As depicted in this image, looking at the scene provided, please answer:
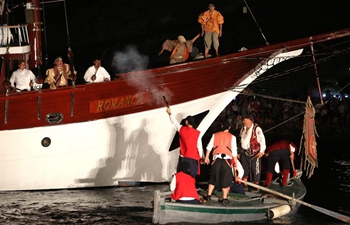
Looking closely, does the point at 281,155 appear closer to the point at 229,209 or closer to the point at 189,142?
the point at 189,142

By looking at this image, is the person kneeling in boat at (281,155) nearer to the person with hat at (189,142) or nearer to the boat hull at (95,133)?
the person with hat at (189,142)

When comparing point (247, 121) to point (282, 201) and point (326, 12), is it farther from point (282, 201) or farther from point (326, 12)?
point (326, 12)

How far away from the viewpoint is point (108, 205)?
1647 cm

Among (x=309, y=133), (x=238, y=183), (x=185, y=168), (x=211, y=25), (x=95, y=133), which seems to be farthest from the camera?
(x=211, y=25)

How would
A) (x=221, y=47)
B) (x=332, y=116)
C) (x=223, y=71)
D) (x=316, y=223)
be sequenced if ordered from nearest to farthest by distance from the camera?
(x=316, y=223) < (x=223, y=71) < (x=332, y=116) < (x=221, y=47)

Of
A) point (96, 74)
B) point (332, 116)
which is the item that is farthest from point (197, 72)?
point (332, 116)

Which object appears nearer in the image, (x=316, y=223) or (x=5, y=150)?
(x=316, y=223)

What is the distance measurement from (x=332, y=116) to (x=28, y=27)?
13840mm

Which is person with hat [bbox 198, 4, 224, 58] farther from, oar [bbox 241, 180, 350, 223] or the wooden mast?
oar [bbox 241, 180, 350, 223]

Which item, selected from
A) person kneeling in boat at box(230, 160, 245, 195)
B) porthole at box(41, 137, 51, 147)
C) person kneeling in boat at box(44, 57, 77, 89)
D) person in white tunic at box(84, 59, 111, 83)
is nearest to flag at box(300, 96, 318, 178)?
person kneeling in boat at box(230, 160, 245, 195)

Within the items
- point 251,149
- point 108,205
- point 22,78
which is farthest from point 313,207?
point 22,78

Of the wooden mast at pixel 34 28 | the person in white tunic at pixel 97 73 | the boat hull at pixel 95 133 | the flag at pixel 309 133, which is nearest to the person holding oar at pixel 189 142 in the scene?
the flag at pixel 309 133

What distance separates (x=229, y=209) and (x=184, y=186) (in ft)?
3.07

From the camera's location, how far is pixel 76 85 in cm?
1744
